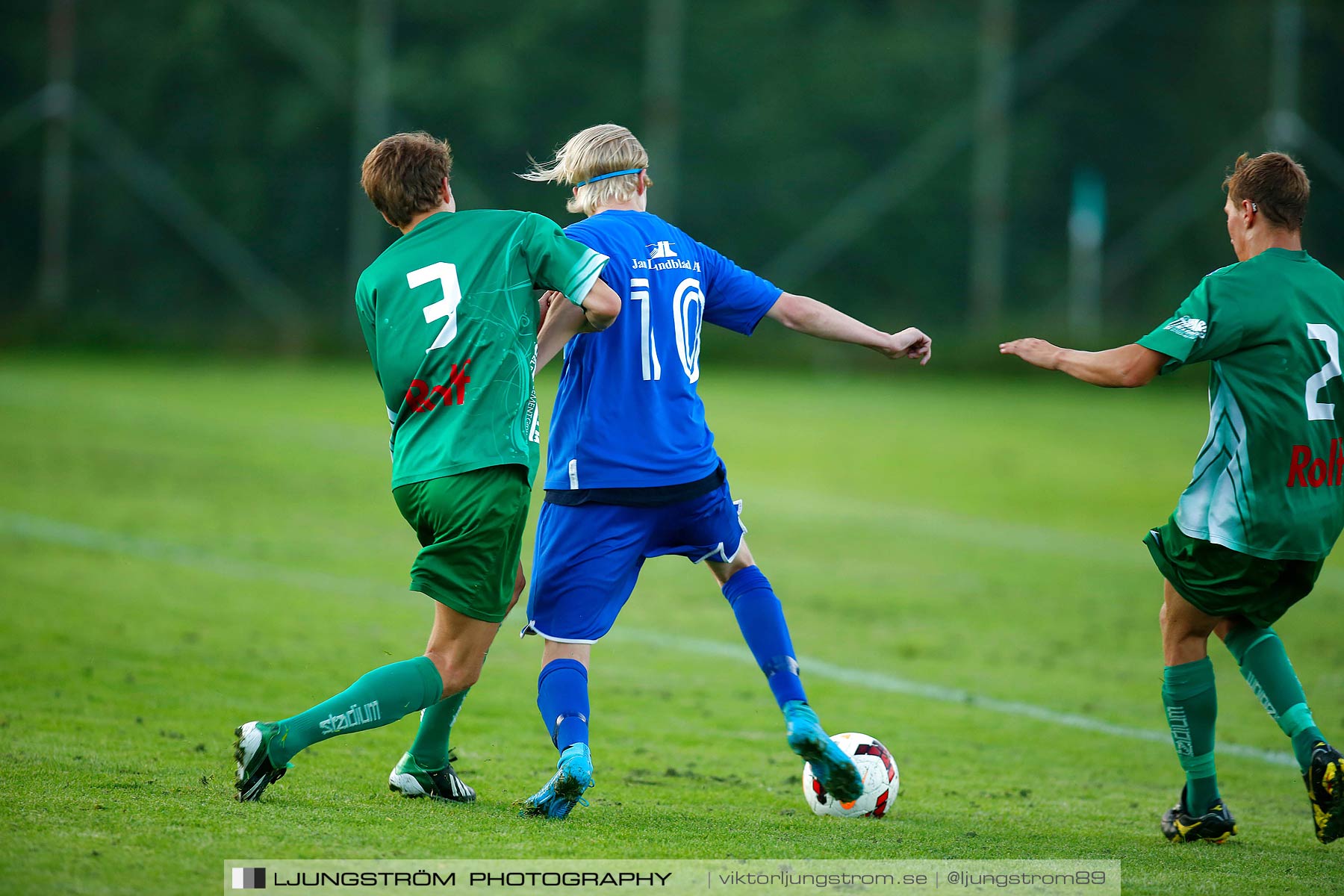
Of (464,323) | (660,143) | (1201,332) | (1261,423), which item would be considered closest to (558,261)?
(464,323)

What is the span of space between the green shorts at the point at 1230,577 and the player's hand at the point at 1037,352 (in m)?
0.67

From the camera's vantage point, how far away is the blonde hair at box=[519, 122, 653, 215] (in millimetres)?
4637

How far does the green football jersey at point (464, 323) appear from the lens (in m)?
4.28

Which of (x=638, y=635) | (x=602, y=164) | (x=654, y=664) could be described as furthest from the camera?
(x=638, y=635)

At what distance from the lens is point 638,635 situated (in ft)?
28.1

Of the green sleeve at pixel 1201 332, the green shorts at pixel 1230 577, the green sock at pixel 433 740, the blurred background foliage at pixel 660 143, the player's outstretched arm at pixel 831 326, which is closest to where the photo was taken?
the green sleeve at pixel 1201 332

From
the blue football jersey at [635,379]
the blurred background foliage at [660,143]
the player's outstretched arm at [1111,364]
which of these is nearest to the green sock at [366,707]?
the blue football jersey at [635,379]

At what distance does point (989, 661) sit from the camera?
26.6ft

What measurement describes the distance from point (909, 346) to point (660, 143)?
67.2 ft

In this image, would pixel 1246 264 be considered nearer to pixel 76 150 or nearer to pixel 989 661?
pixel 989 661

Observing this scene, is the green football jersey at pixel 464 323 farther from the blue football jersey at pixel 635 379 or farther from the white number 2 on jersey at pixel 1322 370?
the white number 2 on jersey at pixel 1322 370

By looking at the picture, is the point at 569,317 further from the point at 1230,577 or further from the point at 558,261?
the point at 1230,577

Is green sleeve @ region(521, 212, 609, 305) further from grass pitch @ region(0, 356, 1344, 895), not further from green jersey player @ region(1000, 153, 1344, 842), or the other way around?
grass pitch @ region(0, 356, 1344, 895)

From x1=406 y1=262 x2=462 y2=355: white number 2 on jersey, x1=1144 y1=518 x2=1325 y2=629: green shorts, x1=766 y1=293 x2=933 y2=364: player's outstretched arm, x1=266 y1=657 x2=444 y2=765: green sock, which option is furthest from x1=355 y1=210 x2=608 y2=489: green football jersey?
x1=1144 y1=518 x2=1325 y2=629: green shorts
